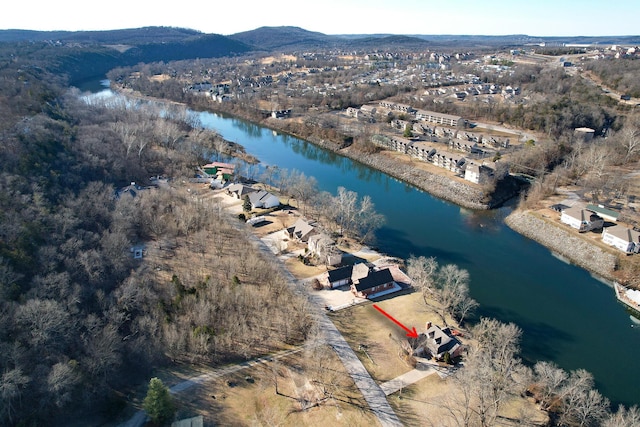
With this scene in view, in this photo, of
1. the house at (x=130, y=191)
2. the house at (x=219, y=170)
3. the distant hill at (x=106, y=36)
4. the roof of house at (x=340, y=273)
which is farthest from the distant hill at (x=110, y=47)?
the roof of house at (x=340, y=273)

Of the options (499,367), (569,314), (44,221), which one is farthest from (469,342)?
(44,221)

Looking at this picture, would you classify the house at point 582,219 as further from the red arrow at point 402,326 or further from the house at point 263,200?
the house at point 263,200

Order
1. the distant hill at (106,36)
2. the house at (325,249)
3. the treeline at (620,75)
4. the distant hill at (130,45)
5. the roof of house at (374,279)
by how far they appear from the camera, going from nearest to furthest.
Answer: the roof of house at (374,279), the house at (325,249), the treeline at (620,75), the distant hill at (130,45), the distant hill at (106,36)

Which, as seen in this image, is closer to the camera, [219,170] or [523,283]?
[523,283]

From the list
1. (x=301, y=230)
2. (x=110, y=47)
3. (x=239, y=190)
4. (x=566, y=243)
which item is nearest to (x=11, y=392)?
(x=301, y=230)

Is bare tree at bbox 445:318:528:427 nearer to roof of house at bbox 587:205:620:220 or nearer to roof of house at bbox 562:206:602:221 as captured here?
roof of house at bbox 562:206:602:221

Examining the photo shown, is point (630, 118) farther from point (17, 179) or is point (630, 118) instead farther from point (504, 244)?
point (17, 179)

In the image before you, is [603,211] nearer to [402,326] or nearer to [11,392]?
[402,326]
